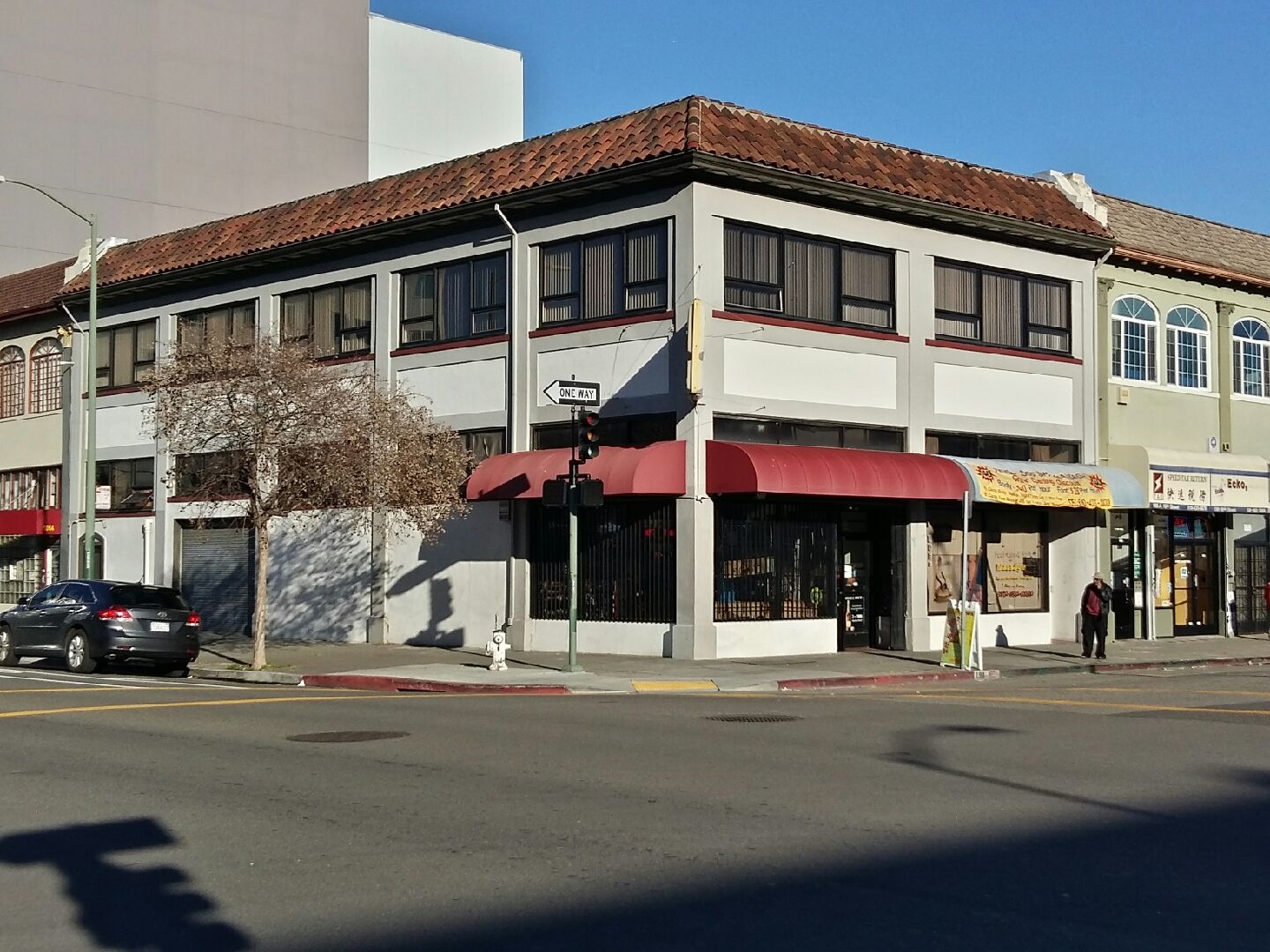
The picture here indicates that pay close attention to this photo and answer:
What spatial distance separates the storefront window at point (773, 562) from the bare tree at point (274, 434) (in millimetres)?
5603

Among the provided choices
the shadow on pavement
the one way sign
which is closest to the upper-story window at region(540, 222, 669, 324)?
the one way sign

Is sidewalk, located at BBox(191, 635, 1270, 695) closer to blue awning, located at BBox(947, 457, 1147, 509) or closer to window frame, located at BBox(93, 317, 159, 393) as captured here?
blue awning, located at BBox(947, 457, 1147, 509)

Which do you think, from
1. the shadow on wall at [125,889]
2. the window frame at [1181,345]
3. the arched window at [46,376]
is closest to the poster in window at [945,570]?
the window frame at [1181,345]

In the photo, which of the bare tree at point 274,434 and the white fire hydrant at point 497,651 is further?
the bare tree at point 274,434

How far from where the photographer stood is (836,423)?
26.8 meters

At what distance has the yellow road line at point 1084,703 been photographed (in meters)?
17.3

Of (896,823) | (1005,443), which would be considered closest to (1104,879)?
(896,823)

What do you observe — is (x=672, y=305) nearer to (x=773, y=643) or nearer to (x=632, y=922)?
(x=773, y=643)

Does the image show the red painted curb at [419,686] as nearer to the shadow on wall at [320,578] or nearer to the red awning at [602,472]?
the red awning at [602,472]

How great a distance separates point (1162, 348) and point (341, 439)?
1862cm

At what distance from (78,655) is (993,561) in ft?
57.3

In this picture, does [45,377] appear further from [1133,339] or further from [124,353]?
[1133,339]

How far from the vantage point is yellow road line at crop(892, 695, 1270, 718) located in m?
17.3

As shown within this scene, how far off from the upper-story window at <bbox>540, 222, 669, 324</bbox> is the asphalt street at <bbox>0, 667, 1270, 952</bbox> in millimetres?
10936
